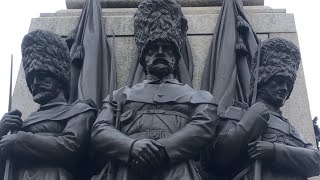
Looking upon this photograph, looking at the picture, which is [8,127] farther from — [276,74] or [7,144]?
[276,74]

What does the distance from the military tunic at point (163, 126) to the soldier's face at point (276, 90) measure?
2.37 ft

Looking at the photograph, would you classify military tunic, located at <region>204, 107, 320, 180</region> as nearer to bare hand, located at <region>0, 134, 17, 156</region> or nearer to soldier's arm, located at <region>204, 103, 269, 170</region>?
soldier's arm, located at <region>204, 103, 269, 170</region>

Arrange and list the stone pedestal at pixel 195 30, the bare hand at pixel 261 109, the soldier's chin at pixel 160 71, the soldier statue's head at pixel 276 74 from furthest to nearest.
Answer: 1. the stone pedestal at pixel 195 30
2. the soldier's chin at pixel 160 71
3. the soldier statue's head at pixel 276 74
4. the bare hand at pixel 261 109

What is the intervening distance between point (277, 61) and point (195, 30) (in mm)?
2204

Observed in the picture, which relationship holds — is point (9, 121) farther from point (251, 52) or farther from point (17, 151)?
point (251, 52)

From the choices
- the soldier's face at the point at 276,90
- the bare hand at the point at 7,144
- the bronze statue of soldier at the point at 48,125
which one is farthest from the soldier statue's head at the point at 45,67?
the soldier's face at the point at 276,90

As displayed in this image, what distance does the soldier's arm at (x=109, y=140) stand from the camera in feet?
24.0

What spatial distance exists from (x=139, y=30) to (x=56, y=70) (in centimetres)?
106

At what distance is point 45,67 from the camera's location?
8242 mm

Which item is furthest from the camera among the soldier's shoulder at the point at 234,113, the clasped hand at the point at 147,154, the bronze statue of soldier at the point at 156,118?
the soldier's shoulder at the point at 234,113

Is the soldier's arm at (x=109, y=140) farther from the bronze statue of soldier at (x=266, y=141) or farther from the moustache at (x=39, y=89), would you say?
the bronze statue of soldier at (x=266, y=141)

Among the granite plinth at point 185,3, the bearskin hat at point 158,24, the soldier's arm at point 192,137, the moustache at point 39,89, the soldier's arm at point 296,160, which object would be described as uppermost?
the granite plinth at point 185,3

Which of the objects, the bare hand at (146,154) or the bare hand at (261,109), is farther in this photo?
the bare hand at (261,109)

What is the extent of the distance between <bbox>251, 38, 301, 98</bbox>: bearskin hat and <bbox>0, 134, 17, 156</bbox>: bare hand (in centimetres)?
260
